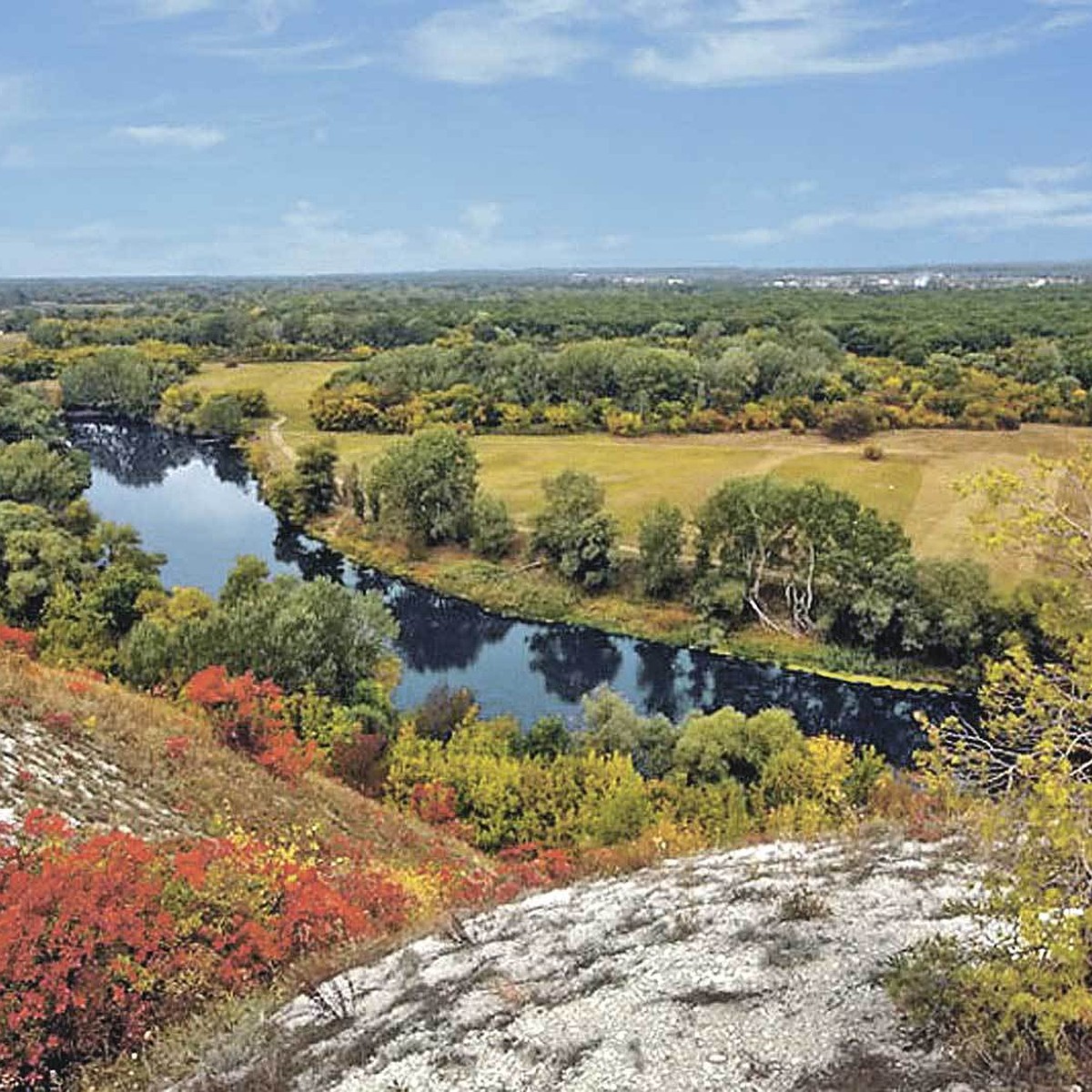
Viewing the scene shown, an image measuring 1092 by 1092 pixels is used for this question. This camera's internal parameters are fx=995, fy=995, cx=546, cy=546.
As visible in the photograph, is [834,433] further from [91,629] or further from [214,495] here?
[91,629]

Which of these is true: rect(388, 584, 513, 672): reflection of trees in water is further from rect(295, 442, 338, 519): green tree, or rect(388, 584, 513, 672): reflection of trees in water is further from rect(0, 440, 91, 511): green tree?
rect(0, 440, 91, 511): green tree

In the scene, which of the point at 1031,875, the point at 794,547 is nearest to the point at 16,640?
the point at 1031,875

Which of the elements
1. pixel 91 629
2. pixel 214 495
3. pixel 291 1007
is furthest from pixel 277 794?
pixel 214 495

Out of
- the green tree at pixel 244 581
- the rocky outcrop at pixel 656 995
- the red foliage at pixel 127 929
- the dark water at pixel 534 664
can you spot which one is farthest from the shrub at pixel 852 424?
the red foliage at pixel 127 929

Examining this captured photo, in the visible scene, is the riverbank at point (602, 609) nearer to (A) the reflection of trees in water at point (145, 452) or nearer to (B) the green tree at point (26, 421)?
(A) the reflection of trees in water at point (145, 452)

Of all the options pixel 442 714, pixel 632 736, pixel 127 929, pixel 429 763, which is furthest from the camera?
pixel 442 714

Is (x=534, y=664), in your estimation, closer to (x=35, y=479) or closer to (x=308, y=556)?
(x=308, y=556)
